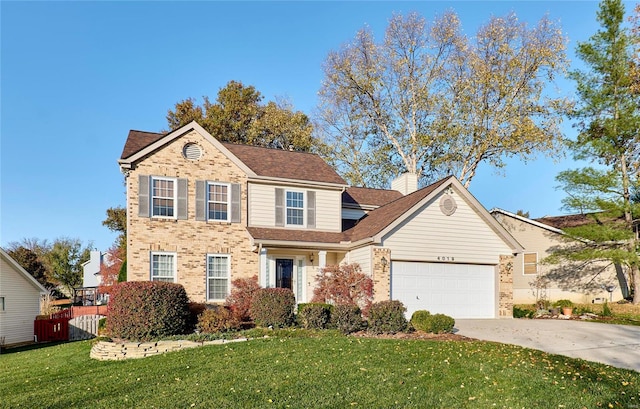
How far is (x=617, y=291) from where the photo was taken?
957 inches

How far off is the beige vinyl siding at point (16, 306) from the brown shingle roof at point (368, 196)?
1450 cm

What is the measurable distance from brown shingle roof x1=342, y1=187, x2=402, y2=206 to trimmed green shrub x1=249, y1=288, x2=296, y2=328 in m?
8.88

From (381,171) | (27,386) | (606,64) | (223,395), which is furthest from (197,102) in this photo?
(223,395)

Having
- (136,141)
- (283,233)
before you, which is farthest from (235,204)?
(136,141)

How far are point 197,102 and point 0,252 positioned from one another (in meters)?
18.3

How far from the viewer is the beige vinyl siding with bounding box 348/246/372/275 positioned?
17969 mm

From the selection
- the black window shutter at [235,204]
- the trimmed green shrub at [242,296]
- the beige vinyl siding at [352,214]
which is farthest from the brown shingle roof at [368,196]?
the trimmed green shrub at [242,296]

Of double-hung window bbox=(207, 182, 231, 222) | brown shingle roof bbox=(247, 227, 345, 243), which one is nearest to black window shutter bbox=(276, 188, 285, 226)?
brown shingle roof bbox=(247, 227, 345, 243)

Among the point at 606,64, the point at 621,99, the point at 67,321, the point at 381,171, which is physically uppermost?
the point at 606,64

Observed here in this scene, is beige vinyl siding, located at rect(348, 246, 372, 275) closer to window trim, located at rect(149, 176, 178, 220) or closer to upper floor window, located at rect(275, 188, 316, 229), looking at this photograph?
upper floor window, located at rect(275, 188, 316, 229)

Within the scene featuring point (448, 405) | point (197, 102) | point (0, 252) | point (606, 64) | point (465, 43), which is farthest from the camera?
point (197, 102)

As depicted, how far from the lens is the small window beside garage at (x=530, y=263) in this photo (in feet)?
86.5

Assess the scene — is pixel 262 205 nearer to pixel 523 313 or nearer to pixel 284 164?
pixel 284 164

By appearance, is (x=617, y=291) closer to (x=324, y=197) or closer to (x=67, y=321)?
(x=324, y=197)
